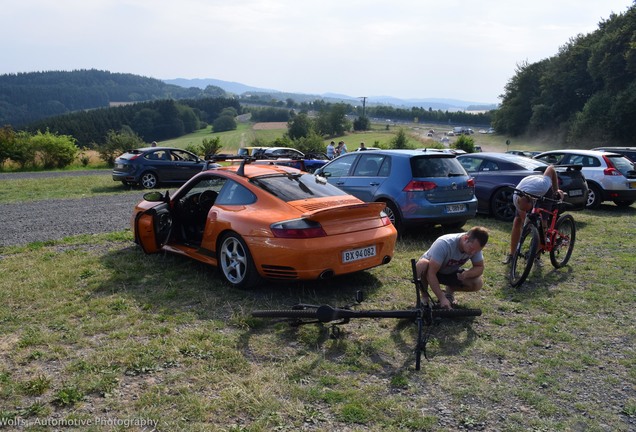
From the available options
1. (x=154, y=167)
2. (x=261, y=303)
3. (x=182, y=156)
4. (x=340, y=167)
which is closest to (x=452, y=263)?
(x=261, y=303)

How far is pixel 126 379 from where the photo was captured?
12.5ft

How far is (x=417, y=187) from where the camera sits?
8500 mm

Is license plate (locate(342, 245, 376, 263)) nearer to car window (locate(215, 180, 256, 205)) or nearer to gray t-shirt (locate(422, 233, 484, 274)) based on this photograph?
gray t-shirt (locate(422, 233, 484, 274))

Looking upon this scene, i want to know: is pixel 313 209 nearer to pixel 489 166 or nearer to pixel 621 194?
pixel 489 166

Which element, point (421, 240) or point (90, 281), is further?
point (421, 240)

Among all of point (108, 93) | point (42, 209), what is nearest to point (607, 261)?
point (42, 209)

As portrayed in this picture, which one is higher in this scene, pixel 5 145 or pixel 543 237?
pixel 543 237

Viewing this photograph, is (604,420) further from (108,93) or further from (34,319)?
(108,93)

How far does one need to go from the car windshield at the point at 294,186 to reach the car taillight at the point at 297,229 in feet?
1.81

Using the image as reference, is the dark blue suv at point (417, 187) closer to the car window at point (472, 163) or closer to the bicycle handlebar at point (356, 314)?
the car window at point (472, 163)

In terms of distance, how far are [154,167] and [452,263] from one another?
14.9 meters

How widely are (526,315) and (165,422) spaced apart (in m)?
3.81

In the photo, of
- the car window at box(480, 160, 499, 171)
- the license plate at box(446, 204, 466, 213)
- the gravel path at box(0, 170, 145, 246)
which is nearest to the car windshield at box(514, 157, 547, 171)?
the car window at box(480, 160, 499, 171)

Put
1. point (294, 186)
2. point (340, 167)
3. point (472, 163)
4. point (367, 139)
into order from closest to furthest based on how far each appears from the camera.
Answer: point (294, 186), point (340, 167), point (472, 163), point (367, 139)
